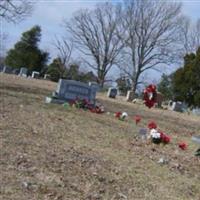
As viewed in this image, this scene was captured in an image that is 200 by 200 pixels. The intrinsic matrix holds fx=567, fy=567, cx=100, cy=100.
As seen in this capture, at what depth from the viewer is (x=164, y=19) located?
57.7m

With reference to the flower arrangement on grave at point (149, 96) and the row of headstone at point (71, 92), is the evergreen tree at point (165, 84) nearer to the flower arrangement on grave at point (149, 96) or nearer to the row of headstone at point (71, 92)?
the row of headstone at point (71, 92)

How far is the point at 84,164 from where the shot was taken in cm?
679

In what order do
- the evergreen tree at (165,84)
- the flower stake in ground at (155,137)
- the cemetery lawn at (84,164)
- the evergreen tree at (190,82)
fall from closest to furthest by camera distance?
the cemetery lawn at (84,164)
the flower stake in ground at (155,137)
the evergreen tree at (190,82)
the evergreen tree at (165,84)

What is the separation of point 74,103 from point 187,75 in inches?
1134

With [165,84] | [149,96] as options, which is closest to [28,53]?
[165,84]

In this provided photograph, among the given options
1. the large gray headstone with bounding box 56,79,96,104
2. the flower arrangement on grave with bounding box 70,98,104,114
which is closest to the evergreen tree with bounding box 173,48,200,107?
the large gray headstone with bounding box 56,79,96,104

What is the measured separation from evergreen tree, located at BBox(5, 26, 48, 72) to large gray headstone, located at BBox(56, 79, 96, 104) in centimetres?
4739

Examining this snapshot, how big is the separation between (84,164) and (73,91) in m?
8.11

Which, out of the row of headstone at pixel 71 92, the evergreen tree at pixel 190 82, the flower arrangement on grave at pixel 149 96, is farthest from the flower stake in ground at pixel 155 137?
the evergreen tree at pixel 190 82

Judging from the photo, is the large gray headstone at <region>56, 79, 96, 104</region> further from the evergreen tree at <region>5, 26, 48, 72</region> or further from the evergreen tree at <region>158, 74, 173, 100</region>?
the evergreen tree at <region>5, 26, 48, 72</region>

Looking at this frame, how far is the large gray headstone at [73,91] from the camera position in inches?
577

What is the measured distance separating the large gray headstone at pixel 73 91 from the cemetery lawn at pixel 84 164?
458 centimetres

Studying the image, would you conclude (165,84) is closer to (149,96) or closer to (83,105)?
(83,105)

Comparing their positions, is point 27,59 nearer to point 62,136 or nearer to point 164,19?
point 164,19
